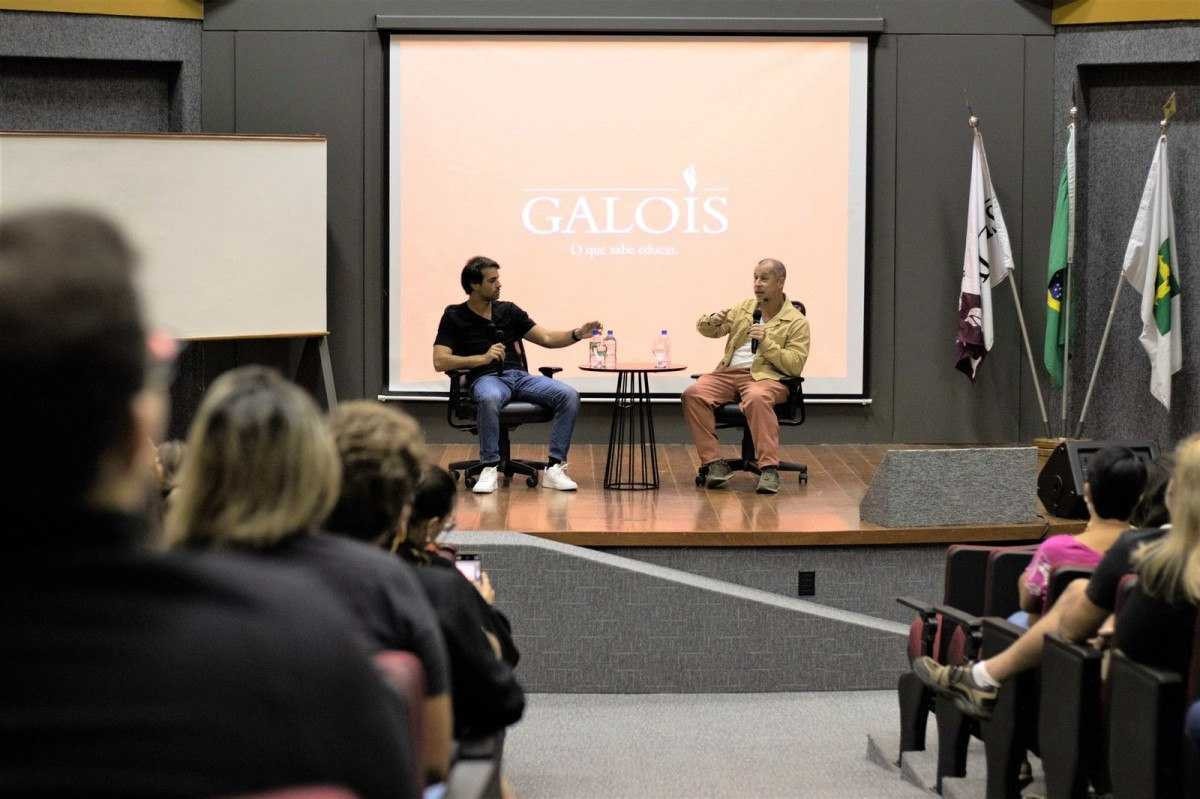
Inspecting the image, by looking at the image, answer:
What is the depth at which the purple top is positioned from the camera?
3.43m

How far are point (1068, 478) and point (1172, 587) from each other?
3.21 metres

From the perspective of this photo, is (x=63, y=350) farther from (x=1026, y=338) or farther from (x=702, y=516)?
(x=1026, y=338)

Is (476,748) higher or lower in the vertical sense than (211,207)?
lower

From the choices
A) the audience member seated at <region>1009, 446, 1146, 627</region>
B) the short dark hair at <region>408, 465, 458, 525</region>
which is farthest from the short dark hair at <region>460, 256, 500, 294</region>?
the short dark hair at <region>408, 465, 458, 525</region>

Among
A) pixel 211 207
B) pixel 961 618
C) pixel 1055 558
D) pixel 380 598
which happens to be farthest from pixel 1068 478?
pixel 380 598

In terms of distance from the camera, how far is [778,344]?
→ 6.62 metres

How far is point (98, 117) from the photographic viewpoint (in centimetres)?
783

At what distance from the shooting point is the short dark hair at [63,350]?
78cm

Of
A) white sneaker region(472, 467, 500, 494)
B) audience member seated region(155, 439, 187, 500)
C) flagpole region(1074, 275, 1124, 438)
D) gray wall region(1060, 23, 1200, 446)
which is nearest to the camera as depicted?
audience member seated region(155, 439, 187, 500)

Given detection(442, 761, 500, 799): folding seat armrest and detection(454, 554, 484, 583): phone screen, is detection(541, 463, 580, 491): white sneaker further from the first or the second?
detection(442, 761, 500, 799): folding seat armrest

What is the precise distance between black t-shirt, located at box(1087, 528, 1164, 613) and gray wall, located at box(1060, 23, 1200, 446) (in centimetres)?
515

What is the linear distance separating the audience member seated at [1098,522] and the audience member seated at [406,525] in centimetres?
142

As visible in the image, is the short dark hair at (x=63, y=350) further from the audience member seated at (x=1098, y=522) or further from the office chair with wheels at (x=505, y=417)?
the office chair with wheels at (x=505, y=417)

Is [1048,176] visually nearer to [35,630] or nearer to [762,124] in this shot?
[762,124]
